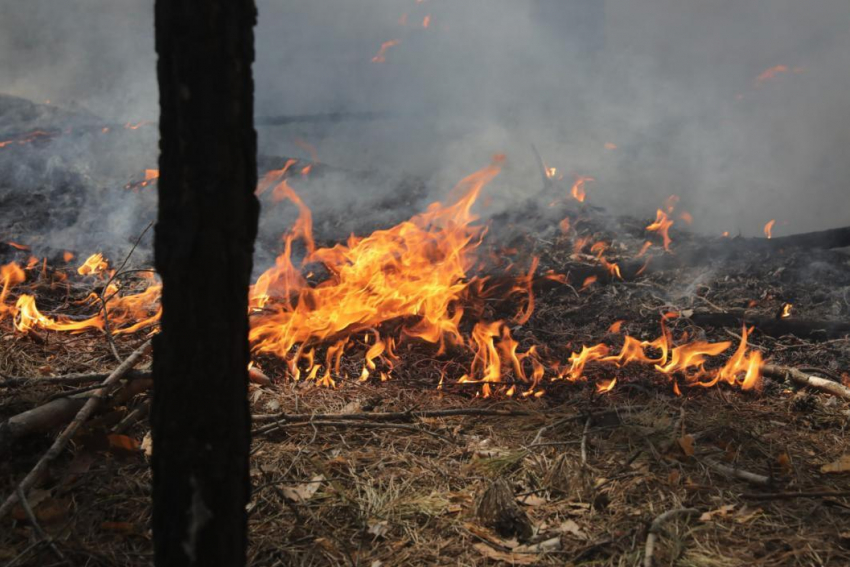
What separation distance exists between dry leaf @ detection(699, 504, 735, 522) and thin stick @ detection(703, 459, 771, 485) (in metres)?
0.27

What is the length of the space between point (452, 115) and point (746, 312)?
6942 mm

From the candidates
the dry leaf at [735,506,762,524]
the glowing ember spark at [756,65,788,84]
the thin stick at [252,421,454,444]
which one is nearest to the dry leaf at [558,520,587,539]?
the dry leaf at [735,506,762,524]

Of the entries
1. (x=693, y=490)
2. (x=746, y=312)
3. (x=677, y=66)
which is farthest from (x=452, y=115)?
(x=693, y=490)

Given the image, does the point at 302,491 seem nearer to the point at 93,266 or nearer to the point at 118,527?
the point at 118,527

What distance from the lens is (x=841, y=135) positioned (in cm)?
914

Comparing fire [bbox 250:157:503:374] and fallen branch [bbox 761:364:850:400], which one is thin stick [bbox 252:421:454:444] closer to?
fire [bbox 250:157:503:374]

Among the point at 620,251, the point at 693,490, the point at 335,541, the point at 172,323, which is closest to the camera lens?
the point at 172,323

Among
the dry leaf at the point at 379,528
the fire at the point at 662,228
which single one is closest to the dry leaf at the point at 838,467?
the dry leaf at the point at 379,528

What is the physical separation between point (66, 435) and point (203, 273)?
5.48 feet

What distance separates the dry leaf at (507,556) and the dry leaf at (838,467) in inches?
64.3

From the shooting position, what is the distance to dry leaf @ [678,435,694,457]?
2.90 metres

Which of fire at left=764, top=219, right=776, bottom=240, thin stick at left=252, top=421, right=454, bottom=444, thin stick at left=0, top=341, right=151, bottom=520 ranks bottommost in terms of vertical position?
thin stick at left=252, top=421, right=454, bottom=444

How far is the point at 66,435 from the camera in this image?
2574mm

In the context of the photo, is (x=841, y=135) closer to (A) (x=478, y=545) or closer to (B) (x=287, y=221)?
(B) (x=287, y=221)
